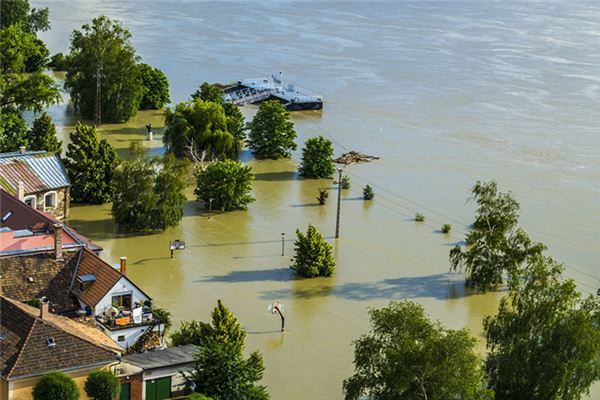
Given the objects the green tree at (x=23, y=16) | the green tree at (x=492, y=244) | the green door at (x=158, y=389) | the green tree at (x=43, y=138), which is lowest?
the green door at (x=158, y=389)

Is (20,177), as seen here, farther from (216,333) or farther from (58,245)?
(216,333)

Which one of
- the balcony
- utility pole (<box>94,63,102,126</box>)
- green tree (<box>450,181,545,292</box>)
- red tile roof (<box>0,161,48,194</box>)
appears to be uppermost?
utility pole (<box>94,63,102,126</box>)

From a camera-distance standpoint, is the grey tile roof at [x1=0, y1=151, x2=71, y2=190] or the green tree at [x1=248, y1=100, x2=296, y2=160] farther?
the green tree at [x1=248, y1=100, x2=296, y2=160]

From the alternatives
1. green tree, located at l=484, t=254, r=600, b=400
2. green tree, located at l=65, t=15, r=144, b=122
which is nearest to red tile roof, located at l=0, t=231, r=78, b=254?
green tree, located at l=484, t=254, r=600, b=400

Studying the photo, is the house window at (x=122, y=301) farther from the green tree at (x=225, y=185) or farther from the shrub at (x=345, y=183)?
the shrub at (x=345, y=183)

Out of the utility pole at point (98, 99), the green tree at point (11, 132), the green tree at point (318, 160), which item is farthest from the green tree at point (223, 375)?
the utility pole at point (98, 99)

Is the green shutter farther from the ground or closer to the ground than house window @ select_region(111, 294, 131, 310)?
closer to the ground

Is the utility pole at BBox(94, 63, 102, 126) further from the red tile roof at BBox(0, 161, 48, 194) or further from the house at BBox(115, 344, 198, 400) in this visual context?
the house at BBox(115, 344, 198, 400)
